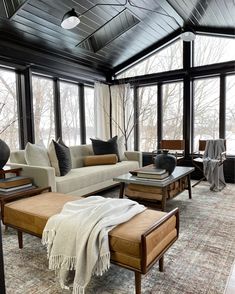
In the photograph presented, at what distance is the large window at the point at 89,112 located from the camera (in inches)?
219

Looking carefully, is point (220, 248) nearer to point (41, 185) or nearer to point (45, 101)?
point (41, 185)

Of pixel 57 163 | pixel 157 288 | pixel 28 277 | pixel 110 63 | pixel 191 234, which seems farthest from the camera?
pixel 110 63

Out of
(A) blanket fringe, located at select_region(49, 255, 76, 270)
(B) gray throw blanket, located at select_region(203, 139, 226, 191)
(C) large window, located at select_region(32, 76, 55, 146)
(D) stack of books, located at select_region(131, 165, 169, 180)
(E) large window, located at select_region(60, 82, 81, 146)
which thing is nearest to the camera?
(A) blanket fringe, located at select_region(49, 255, 76, 270)

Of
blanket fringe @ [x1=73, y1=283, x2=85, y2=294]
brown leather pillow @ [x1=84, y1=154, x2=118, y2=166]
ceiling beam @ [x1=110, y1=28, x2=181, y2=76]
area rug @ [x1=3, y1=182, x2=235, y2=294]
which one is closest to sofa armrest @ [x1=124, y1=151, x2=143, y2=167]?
brown leather pillow @ [x1=84, y1=154, x2=118, y2=166]

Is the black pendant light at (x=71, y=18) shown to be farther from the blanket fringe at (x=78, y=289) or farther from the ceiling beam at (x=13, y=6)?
the blanket fringe at (x=78, y=289)

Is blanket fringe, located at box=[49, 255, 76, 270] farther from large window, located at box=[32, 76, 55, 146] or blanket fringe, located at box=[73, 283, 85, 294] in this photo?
large window, located at box=[32, 76, 55, 146]

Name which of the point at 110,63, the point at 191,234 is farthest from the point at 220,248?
the point at 110,63

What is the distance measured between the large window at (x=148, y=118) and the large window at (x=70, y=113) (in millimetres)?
1493

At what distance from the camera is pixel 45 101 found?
452 centimetres

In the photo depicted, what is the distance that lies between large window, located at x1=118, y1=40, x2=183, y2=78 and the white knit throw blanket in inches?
164

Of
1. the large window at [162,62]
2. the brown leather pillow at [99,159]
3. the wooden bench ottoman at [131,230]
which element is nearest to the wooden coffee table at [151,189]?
the wooden bench ottoman at [131,230]

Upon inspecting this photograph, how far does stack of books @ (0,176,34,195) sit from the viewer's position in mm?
2564

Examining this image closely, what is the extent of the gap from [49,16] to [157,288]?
11.8 feet

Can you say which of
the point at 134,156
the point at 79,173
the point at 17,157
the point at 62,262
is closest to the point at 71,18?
the point at 17,157
